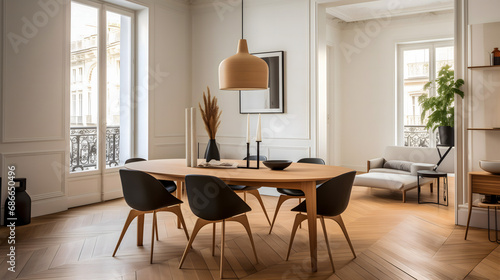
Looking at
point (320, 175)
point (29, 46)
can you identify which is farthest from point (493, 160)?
point (29, 46)

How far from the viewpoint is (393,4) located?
7.65 metres

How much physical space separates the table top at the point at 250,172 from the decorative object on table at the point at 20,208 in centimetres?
143

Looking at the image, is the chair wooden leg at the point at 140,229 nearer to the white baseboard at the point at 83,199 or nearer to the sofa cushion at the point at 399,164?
the white baseboard at the point at 83,199

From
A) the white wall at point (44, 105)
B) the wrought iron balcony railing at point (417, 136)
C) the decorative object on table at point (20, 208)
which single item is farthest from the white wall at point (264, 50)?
the wrought iron balcony railing at point (417, 136)

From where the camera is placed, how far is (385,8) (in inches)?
311

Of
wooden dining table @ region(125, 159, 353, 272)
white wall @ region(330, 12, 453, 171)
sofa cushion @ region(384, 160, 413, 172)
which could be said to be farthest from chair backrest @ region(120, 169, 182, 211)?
white wall @ region(330, 12, 453, 171)

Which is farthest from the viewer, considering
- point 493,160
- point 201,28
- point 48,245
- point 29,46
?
point 201,28

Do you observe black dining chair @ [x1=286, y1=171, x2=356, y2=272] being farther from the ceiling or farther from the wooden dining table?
the ceiling

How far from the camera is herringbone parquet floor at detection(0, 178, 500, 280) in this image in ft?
10.1

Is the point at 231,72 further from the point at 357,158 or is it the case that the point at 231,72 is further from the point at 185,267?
the point at 357,158

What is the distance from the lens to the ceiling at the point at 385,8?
24.6 feet

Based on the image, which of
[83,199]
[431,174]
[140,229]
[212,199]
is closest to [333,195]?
[212,199]

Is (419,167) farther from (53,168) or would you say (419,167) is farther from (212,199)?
(53,168)

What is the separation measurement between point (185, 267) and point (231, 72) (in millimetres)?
1608
